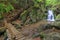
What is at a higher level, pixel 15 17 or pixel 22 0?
pixel 22 0

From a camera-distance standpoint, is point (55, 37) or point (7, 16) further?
point (7, 16)

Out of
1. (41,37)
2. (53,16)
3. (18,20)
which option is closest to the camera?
(41,37)

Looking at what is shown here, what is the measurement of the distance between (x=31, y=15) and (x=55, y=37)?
7454 millimetres

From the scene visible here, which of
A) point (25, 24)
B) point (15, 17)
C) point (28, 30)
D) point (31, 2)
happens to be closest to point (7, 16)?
point (15, 17)

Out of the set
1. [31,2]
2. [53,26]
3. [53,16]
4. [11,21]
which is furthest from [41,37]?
[31,2]

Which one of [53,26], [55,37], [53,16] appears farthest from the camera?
[53,16]

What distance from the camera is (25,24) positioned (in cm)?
1703

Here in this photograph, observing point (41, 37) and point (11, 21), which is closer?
point (41, 37)

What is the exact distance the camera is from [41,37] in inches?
483

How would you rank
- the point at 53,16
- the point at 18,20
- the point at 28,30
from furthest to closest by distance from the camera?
the point at 53,16 < the point at 18,20 < the point at 28,30

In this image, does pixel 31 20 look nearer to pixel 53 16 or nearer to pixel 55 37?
pixel 53 16

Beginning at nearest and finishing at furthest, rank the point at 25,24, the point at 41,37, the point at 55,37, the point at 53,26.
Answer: the point at 55,37
the point at 41,37
the point at 53,26
the point at 25,24

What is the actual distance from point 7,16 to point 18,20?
4.69ft

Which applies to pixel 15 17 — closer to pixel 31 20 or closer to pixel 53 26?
pixel 31 20
